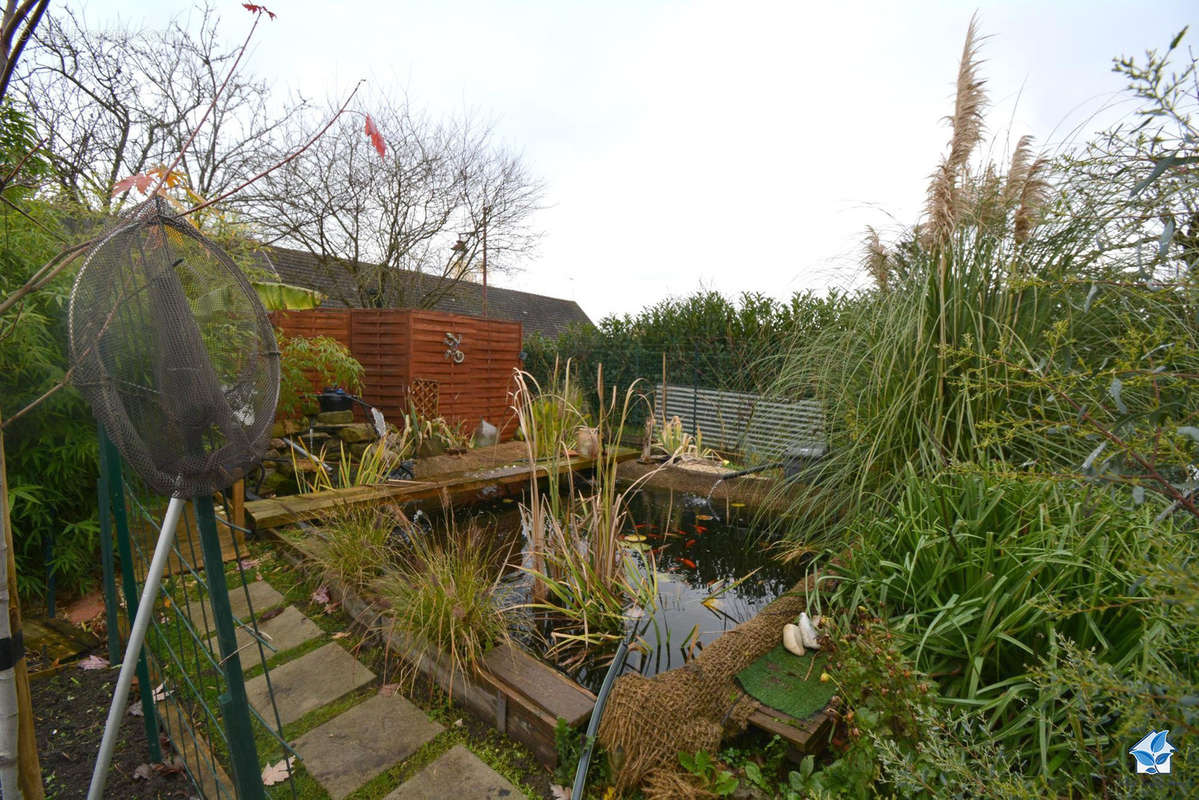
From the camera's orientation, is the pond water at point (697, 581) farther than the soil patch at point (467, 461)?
No

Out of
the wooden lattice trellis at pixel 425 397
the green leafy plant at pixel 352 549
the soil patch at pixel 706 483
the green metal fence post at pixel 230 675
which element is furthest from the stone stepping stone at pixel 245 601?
the wooden lattice trellis at pixel 425 397

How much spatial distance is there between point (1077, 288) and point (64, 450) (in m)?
4.89

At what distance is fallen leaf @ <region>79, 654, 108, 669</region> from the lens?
229 centimetres

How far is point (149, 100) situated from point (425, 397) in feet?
25.2

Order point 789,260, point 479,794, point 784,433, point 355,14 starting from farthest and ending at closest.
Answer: point 789,260
point 784,433
point 355,14
point 479,794

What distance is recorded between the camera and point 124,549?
66.2 inches

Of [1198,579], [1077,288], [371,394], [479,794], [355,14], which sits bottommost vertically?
[479,794]

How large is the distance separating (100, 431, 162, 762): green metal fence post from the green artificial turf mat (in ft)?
6.87

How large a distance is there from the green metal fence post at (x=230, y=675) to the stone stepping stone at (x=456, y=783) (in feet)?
2.53

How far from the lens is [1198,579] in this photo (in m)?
0.63

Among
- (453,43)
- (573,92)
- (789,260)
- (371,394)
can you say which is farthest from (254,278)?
(789,260)

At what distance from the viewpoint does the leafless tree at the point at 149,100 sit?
309 inches

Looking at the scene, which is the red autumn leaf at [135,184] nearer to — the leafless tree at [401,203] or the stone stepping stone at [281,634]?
the stone stepping stone at [281,634]

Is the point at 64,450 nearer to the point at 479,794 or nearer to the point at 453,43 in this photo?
the point at 479,794
